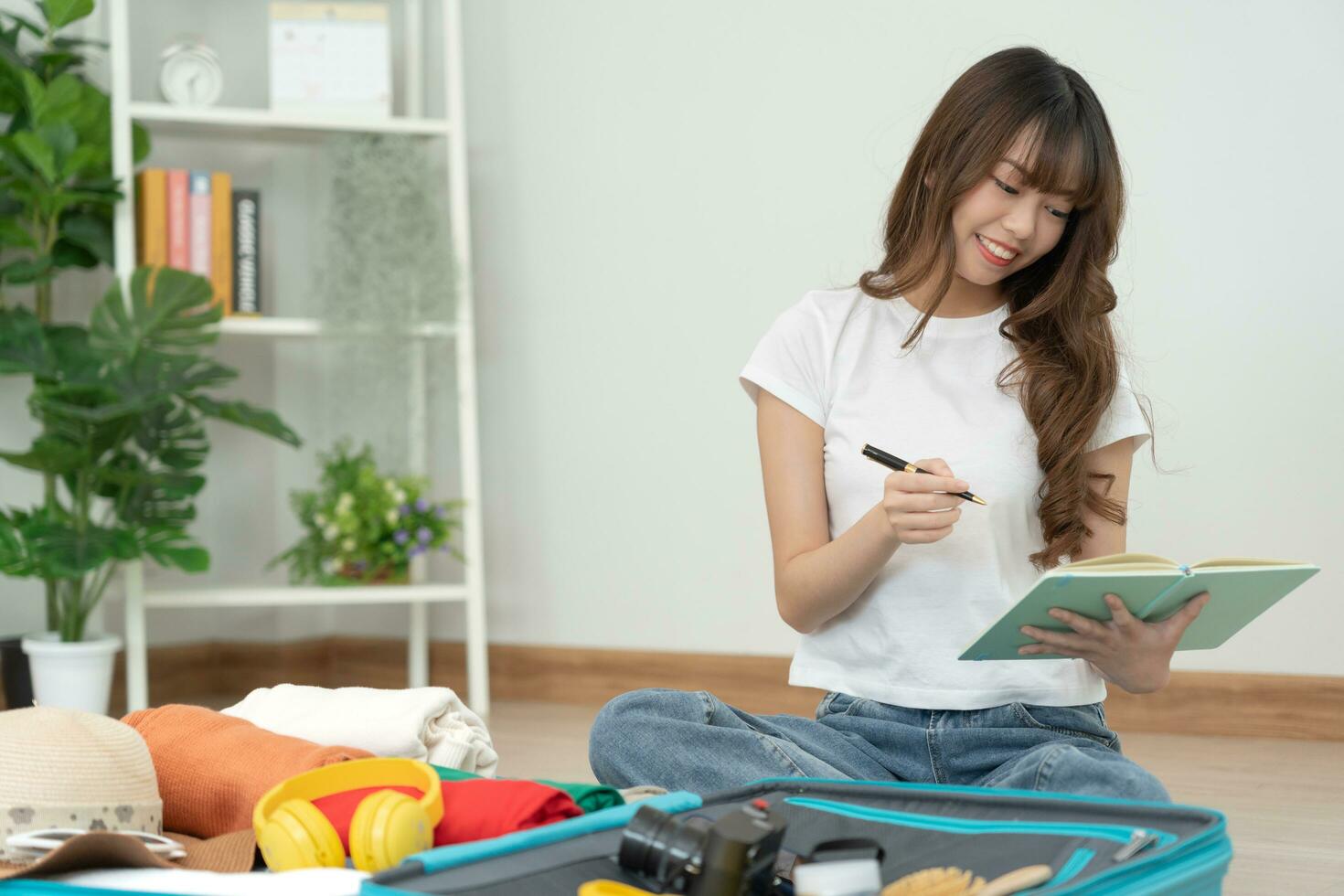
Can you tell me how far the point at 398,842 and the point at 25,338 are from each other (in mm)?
1851

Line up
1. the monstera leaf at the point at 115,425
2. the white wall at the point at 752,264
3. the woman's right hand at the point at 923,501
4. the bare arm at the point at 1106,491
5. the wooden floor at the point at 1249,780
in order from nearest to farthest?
1. the woman's right hand at the point at 923,501
2. the bare arm at the point at 1106,491
3. the wooden floor at the point at 1249,780
4. the white wall at the point at 752,264
5. the monstera leaf at the point at 115,425

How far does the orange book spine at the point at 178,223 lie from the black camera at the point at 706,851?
80.6 inches

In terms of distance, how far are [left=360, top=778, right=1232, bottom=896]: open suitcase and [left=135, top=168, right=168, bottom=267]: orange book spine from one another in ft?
6.33

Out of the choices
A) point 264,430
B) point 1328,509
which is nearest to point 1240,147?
point 1328,509

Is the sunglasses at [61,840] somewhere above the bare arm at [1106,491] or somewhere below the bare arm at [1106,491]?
below

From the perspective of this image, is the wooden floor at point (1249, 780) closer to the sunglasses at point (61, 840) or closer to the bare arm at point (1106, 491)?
the bare arm at point (1106, 491)

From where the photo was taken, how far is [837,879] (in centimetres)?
79

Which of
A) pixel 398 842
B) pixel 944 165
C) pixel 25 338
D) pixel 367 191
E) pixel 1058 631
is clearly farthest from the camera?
pixel 367 191

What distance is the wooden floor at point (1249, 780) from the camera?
4.78 ft

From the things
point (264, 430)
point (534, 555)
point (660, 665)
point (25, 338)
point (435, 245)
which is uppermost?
point (435, 245)

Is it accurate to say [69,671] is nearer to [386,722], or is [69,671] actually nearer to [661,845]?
[386,722]

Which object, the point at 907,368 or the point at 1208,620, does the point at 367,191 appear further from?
the point at 1208,620

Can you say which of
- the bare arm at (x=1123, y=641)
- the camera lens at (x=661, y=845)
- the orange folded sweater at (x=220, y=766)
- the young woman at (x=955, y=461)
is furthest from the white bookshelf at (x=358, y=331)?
the camera lens at (x=661, y=845)

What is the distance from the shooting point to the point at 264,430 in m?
2.53
